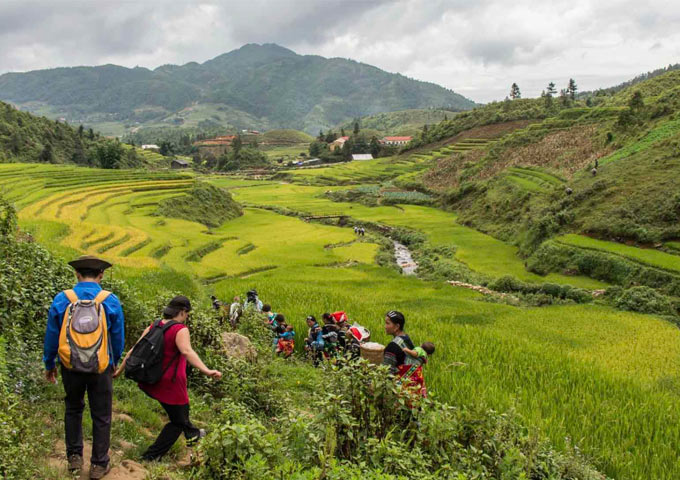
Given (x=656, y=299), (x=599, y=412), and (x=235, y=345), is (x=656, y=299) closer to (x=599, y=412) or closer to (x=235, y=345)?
(x=599, y=412)

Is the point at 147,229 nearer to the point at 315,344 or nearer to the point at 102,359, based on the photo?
the point at 315,344

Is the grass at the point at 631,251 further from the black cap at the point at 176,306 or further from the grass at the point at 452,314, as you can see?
the black cap at the point at 176,306

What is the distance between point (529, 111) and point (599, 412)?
72759 mm

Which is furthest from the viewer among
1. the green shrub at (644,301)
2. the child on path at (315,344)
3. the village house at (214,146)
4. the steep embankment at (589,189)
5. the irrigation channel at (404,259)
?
the village house at (214,146)

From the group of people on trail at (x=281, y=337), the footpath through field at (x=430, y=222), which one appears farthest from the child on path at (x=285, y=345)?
the footpath through field at (x=430, y=222)

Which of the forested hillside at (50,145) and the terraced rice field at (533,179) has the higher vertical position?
the forested hillside at (50,145)

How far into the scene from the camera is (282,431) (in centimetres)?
454

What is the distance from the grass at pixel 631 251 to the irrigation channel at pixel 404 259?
879cm

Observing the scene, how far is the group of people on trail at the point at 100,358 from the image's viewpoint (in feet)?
13.3

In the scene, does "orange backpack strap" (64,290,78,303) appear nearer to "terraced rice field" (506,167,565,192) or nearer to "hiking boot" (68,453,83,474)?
"hiking boot" (68,453,83,474)

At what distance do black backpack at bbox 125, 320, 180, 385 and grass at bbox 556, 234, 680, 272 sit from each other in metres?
21.1

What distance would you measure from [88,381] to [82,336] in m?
0.54

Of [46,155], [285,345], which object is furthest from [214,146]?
[285,345]

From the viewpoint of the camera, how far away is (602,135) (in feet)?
129
